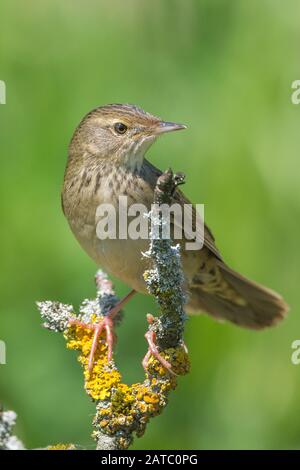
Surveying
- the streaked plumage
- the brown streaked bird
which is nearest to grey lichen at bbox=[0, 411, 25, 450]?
the brown streaked bird

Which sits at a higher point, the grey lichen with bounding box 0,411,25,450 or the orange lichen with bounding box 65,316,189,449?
the orange lichen with bounding box 65,316,189,449

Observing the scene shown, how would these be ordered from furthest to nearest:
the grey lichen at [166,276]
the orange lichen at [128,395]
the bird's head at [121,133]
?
the bird's head at [121,133], the orange lichen at [128,395], the grey lichen at [166,276]

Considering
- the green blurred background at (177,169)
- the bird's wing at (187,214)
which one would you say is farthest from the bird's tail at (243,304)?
the bird's wing at (187,214)

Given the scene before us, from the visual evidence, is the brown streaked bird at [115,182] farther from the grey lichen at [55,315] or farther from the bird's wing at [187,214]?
the grey lichen at [55,315]

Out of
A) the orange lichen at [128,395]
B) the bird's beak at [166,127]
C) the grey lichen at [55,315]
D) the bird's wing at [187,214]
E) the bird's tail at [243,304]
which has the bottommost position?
the orange lichen at [128,395]

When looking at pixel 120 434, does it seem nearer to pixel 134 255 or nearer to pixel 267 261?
pixel 134 255

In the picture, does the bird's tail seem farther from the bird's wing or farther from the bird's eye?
the bird's eye
